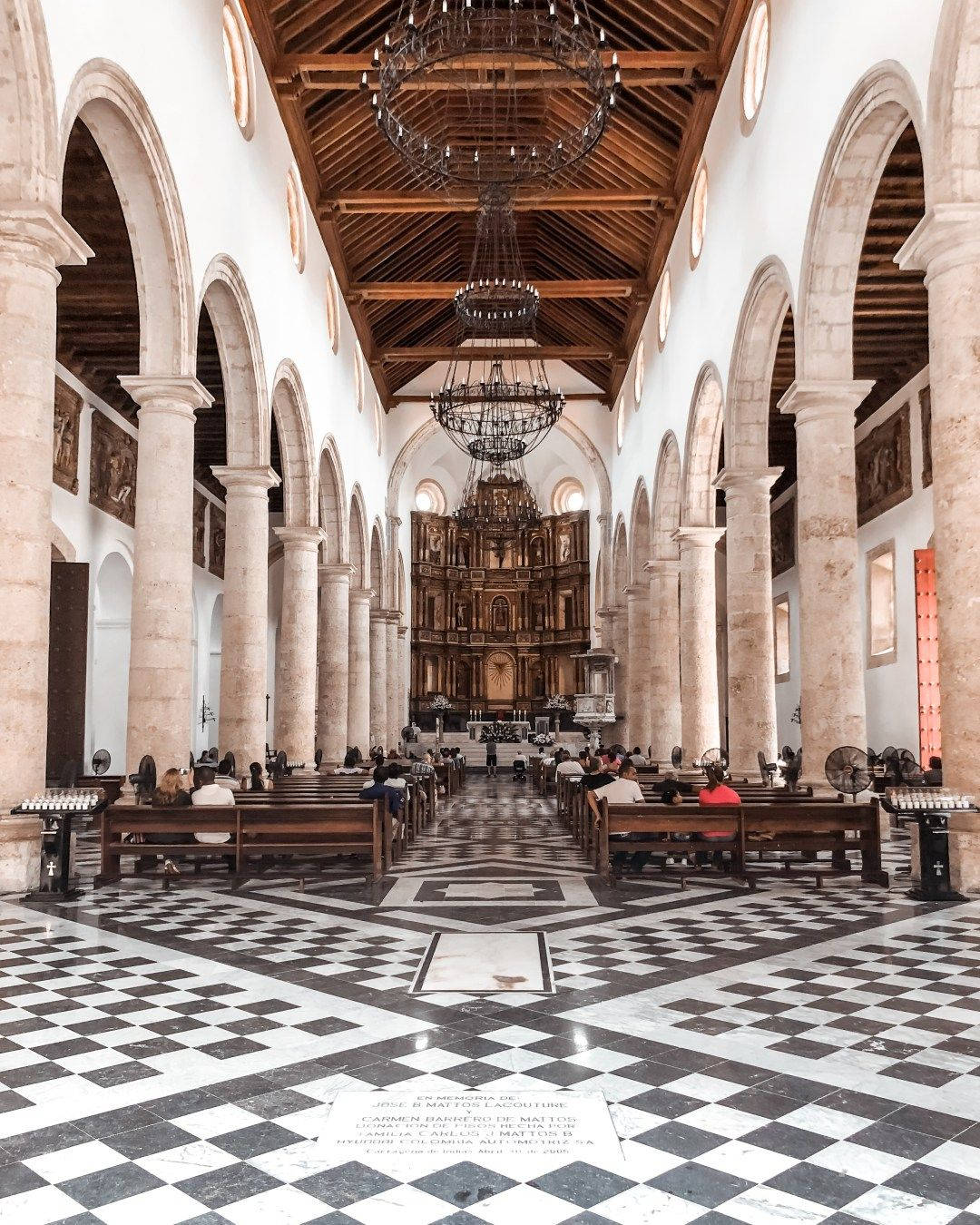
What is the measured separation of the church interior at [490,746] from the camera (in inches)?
151

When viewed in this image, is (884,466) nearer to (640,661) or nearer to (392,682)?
(640,661)

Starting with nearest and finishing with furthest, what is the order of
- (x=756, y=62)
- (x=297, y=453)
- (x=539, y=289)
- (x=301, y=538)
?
(x=756, y=62) → (x=297, y=453) → (x=301, y=538) → (x=539, y=289)

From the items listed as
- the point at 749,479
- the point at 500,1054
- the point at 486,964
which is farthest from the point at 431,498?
the point at 500,1054

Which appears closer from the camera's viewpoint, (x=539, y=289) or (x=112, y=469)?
(x=112, y=469)

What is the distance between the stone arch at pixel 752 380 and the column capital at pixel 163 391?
7399 mm

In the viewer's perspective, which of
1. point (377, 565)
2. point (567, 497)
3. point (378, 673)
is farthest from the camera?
point (567, 497)

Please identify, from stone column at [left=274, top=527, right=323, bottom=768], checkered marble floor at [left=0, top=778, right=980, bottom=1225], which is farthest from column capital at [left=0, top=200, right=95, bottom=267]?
stone column at [left=274, top=527, right=323, bottom=768]

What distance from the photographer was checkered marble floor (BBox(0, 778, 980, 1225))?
3.20 m

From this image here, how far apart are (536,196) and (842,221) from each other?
9.66m

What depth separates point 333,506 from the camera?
23.5m

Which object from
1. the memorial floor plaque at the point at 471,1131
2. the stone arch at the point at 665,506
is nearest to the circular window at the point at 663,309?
the stone arch at the point at 665,506

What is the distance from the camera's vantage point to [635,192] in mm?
20734

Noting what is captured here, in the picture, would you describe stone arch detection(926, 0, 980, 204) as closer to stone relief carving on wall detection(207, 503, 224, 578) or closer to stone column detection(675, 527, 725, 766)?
stone column detection(675, 527, 725, 766)

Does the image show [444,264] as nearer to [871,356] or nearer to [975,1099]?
[871,356]
